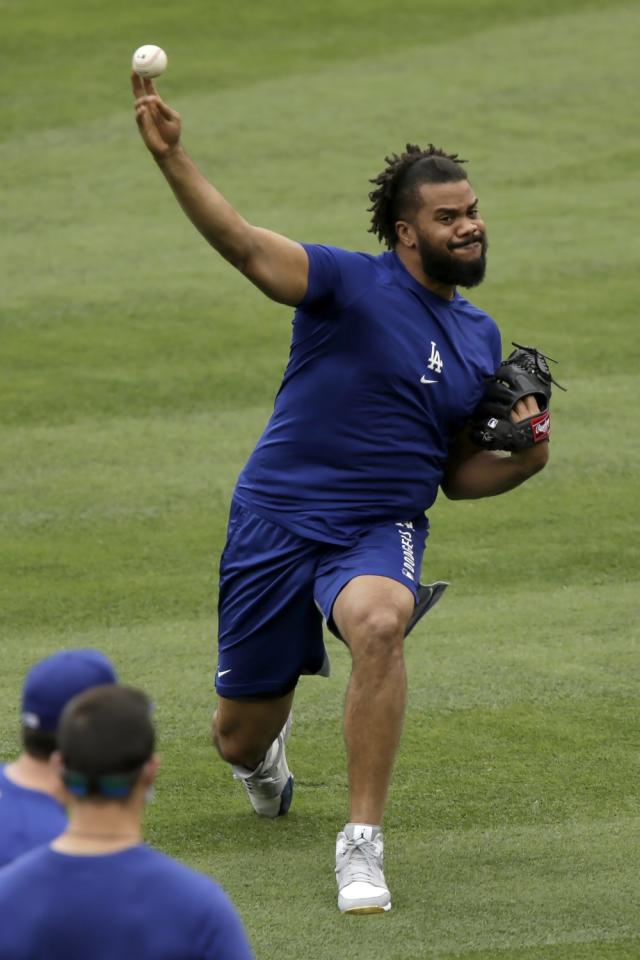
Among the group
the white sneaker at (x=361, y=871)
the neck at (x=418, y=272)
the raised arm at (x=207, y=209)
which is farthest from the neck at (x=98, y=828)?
the neck at (x=418, y=272)

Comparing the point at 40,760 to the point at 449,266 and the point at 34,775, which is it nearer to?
the point at 34,775

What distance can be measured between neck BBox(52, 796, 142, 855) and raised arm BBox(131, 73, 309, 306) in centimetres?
295

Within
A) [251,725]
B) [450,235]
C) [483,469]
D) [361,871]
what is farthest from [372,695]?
[450,235]

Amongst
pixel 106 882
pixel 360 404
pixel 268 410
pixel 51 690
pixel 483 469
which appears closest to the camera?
pixel 106 882

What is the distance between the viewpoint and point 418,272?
6.37 m

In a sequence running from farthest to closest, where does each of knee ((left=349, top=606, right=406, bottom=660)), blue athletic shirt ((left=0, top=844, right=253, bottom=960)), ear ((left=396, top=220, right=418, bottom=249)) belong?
ear ((left=396, top=220, right=418, bottom=249)) → knee ((left=349, top=606, right=406, bottom=660)) → blue athletic shirt ((left=0, top=844, right=253, bottom=960))

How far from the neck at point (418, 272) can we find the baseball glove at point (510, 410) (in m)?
0.37

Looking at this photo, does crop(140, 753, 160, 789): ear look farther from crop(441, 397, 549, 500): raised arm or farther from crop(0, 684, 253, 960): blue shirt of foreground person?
crop(441, 397, 549, 500): raised arm

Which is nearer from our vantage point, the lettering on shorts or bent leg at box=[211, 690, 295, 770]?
the lettering on shorts

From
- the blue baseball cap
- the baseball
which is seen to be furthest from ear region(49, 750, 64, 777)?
the baseball

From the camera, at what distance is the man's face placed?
6273 mm

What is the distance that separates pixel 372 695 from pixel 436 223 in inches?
68.2

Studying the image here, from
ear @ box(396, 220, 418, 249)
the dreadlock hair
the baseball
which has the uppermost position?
the baseball

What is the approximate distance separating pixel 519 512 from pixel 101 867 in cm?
793
